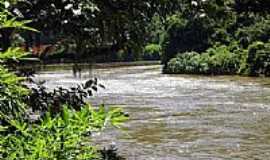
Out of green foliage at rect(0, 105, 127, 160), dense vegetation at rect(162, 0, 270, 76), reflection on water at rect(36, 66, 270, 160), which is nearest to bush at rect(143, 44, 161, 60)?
dense vegetation at rect(162, 0, 270, 76)

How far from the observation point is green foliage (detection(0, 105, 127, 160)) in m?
1.94

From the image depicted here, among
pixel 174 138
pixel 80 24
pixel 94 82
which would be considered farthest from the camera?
pixel 174 138

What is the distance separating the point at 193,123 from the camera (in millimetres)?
18281

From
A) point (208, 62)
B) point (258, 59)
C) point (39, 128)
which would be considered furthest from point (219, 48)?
point (39, 128)

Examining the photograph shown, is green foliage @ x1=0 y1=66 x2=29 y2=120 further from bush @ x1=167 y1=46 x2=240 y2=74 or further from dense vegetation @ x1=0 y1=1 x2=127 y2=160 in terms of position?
bush @ x1=167 y1=46 x2=240 y2=74

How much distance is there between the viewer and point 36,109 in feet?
13.4

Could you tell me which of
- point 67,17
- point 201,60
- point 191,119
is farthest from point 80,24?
point 201,60

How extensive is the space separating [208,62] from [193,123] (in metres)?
26.4

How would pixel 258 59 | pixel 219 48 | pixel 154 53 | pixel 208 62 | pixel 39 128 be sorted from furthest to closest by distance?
pixel 154 53 → pixel 219 48 → pixel 208 62 → pixel 258 59 → pixel 39 128

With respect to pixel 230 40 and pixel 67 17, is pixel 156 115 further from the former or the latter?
pixel 230 40

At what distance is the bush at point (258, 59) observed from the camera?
127ft

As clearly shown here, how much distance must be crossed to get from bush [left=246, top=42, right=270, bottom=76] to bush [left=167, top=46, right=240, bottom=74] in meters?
2.26

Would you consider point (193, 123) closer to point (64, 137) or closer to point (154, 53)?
point (64, 137)

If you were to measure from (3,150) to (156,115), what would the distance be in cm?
1865
